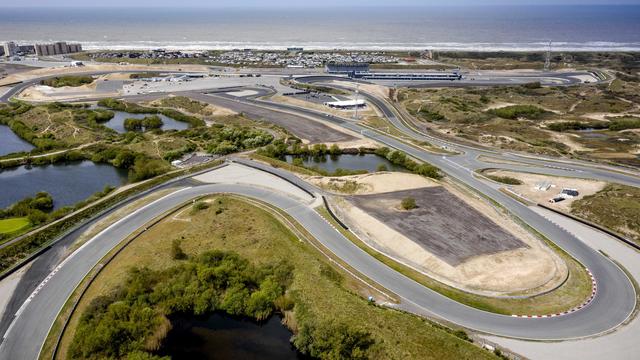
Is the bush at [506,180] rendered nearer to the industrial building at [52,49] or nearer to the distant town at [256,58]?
the distant town at [256,58]

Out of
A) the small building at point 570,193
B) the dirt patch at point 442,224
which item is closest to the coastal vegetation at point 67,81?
the dirt patch at point 442,224

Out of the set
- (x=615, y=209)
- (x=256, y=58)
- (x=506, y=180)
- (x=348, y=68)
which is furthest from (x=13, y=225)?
(x=256, y=58)

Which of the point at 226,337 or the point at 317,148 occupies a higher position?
the point at 317,148

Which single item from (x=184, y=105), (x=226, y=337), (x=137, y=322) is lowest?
(x=226, y=337)

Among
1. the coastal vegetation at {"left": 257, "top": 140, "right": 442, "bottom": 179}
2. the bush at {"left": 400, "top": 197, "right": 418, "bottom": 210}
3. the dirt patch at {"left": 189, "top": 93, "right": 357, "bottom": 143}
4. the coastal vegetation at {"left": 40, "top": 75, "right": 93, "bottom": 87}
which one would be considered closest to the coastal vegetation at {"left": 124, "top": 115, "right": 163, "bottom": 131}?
the dirt patch at {"left": 189, "top": 93, "right": 357, "bottom": 143}

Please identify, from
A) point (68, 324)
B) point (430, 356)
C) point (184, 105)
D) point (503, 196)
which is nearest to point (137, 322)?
point (68, 324)

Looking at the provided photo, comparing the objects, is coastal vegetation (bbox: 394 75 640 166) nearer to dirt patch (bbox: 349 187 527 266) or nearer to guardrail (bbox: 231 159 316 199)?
dirt patch (bbox: 349 187 527 266)

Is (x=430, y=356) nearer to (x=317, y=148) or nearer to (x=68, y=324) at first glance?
(x=68, y=324)
